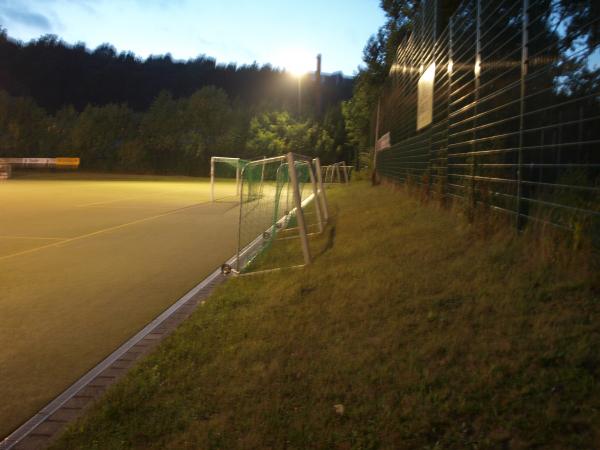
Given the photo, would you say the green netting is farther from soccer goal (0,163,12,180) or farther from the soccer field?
soccer goal (0,163,12,180)

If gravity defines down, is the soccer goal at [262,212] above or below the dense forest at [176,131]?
below

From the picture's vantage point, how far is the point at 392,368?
3.90 m

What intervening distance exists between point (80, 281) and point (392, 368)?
538 centimetres

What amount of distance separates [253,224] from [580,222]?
7.69 m

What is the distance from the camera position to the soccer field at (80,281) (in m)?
4.73

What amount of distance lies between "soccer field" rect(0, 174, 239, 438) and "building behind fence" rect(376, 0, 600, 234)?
4015 mm

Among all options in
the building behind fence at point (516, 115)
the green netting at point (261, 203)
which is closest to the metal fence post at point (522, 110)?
the building behind fence at point (516, 115)

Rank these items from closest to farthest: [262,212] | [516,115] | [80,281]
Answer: [516,115]
[80,281]
[262,212]

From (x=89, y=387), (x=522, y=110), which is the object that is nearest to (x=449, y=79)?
(x=522, y=110)

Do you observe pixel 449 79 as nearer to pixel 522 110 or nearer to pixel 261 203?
pixel 522 110

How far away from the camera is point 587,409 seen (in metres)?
3.00

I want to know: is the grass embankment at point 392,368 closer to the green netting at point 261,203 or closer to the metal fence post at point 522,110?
the metal fence post at point 522,110

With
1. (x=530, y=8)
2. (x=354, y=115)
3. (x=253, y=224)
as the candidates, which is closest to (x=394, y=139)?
(x=253, y=224)

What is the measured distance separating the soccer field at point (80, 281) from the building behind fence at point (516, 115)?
402 centimetres
